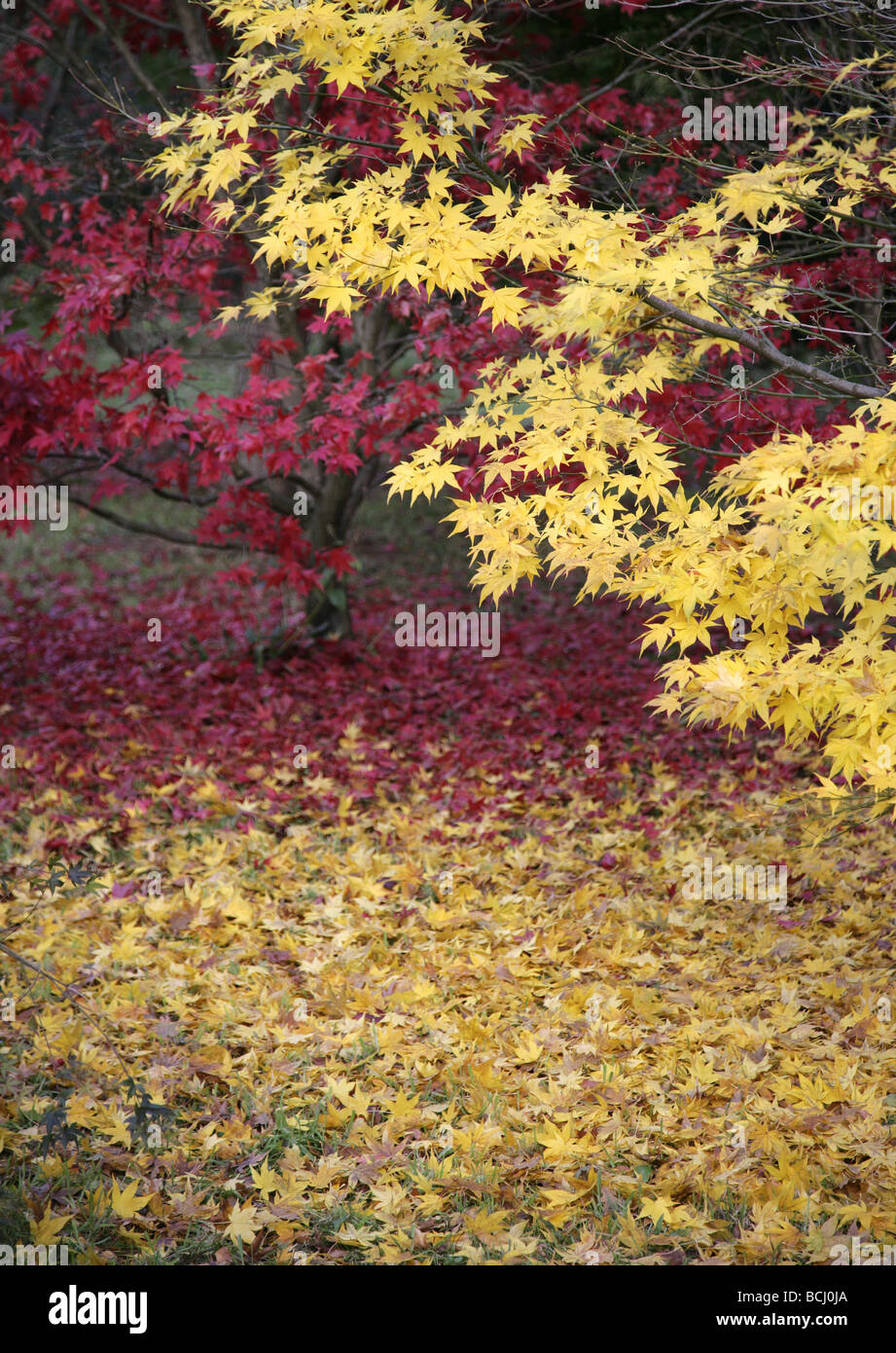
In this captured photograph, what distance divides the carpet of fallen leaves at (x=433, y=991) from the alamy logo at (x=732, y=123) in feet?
12.3

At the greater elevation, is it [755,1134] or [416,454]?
[416,454]

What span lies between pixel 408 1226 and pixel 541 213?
3.36 metres

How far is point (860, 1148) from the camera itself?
3.50 metres

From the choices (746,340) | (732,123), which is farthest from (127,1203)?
(732,123)

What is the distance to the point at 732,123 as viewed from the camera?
21.8ft

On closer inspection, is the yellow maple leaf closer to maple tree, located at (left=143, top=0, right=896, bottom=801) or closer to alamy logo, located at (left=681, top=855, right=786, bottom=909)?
maple tree, located at (left=143, top=0, right=896, bottom=801)

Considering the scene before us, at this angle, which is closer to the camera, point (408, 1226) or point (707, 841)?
point (408, 1226)

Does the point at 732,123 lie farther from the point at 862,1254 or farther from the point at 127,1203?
the point at 127,1203

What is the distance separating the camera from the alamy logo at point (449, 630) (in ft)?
31.9

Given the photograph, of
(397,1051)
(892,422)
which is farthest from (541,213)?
(397,1051)

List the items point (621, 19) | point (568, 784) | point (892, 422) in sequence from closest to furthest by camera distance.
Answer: point (892, 422), point (568, 784), point (621, 19)

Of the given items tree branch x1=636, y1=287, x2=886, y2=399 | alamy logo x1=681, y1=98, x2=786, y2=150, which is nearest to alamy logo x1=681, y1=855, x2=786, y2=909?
tree branch x1=636, y1=287, x2=886, y2=399
